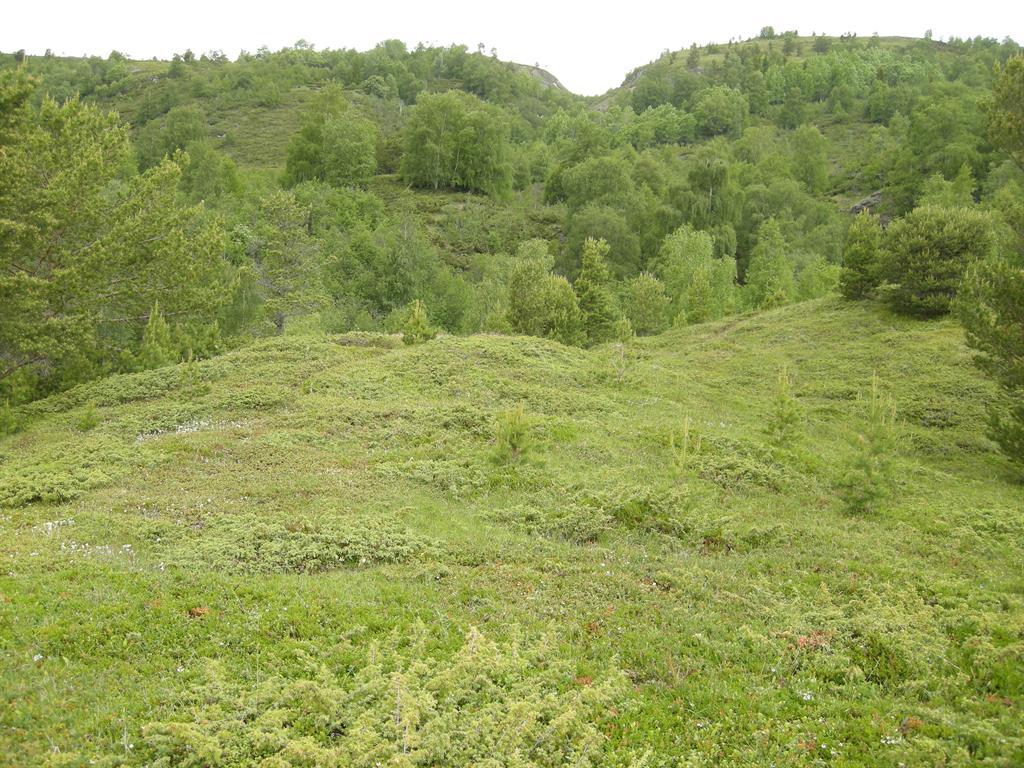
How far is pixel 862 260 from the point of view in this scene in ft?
145

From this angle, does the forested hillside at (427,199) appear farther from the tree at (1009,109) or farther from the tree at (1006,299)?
the tree at (1006,299)

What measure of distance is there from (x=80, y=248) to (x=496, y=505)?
28.5 metres

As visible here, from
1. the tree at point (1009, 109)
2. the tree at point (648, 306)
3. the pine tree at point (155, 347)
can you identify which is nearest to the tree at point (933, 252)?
the tree at point (1009, 109)

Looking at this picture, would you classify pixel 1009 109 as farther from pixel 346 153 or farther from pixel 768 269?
pixel 346 153

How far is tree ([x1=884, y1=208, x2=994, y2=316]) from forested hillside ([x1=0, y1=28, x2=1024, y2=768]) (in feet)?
0.62

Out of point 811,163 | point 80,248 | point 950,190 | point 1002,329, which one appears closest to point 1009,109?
point 1002,329

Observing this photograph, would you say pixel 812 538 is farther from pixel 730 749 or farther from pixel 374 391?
pixel 374 391

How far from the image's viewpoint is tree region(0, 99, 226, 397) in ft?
99.7

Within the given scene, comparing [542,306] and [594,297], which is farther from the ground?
[594,297]

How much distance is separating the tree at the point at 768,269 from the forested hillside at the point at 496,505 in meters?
9.72

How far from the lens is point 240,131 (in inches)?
5389

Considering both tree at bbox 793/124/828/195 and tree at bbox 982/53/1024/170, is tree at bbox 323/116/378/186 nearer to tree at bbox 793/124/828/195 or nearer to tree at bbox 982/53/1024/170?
tree at bbox 793/124/828/195

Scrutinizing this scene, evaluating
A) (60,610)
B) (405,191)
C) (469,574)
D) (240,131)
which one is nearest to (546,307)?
(469,574)

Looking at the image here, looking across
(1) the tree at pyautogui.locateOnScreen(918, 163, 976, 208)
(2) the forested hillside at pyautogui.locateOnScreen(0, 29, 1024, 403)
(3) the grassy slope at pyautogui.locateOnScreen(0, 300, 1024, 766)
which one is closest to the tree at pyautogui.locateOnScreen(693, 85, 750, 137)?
(2) the forested hillside at pyautogui.locateOnScreen(0, 29, 1024, 403)
